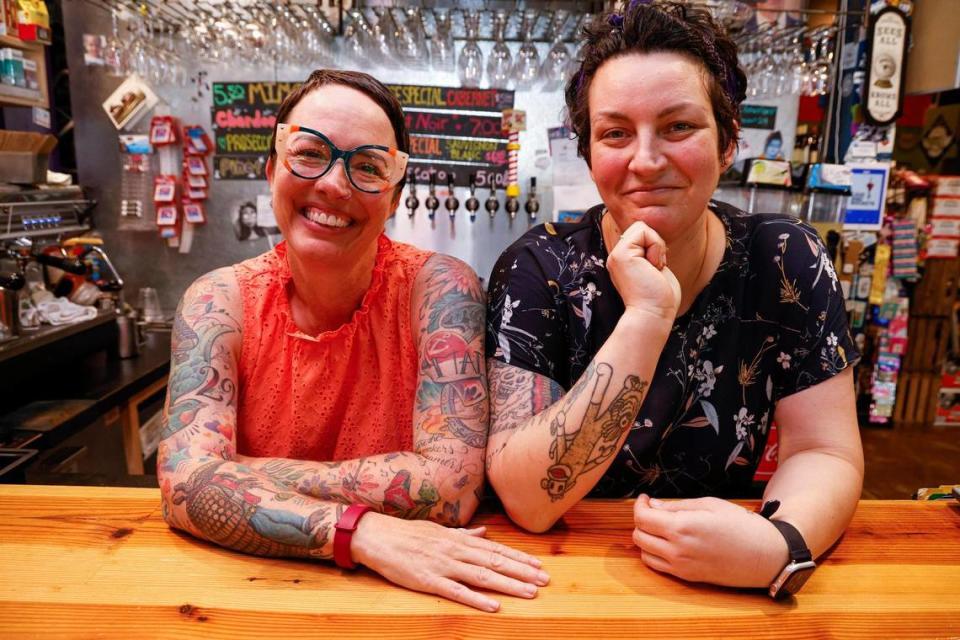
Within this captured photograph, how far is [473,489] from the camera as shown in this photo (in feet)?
3.96

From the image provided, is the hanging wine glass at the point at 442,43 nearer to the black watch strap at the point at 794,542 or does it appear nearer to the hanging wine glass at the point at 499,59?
the hanging wine glass at the point at 499,59

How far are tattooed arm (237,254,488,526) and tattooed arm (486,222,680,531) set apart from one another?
8 centimetres

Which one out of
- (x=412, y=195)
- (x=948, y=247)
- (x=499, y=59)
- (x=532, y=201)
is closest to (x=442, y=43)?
(x=499, y=59)

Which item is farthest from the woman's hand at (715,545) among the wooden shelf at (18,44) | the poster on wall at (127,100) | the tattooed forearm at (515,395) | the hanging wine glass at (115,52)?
the poster on wall at (127,100)

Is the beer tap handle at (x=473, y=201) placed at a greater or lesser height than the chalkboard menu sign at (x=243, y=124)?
lesser

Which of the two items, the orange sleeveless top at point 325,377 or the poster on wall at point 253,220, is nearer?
the orange sleeveless top at point 325,377

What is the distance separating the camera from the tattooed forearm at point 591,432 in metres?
1.13

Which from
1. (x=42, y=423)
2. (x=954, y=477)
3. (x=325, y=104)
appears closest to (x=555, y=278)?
(x=325, y=104)

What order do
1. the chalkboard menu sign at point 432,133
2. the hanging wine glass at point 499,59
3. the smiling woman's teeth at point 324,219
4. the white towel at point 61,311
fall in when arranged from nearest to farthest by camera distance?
the smiling woman's teeth at point 324,219
the white towel at point 61,311
the hanging wine glass at point 499,59
the chalkboard menu sign at point 432,133

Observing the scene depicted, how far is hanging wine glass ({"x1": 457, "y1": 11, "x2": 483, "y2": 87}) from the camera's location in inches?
132

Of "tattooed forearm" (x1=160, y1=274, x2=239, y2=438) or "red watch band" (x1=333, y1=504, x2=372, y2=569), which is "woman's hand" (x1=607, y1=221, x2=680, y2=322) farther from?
"tattooed forearm" (x1=160, y1=274, x2=239, y2=438)

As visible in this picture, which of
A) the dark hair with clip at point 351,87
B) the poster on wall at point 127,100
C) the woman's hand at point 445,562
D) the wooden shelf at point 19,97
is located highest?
the poster on wall at point 127,100

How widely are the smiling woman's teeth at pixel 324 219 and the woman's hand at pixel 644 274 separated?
0.59 meters

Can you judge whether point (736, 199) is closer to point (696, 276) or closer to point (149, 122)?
point (696, 276)
